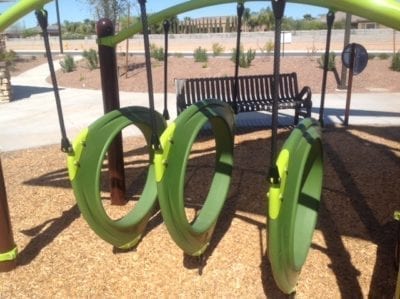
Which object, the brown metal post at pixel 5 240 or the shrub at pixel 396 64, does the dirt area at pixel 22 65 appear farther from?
Answer: the brown metal post at pixel 5 240

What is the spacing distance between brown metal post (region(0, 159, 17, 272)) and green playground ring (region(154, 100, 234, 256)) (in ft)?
4.55

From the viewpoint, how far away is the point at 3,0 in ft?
34.4

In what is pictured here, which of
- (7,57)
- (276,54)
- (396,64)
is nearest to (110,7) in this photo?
(7,57)

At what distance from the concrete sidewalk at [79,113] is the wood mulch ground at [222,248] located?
249cm

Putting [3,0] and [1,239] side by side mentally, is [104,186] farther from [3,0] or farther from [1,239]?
[3,0]

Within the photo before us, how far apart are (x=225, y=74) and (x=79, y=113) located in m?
6.67

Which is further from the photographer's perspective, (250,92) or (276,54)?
(250,92)

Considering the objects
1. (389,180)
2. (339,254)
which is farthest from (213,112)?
(389,180)

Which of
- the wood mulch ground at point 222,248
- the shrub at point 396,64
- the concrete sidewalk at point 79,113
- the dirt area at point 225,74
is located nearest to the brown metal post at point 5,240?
the wood mulch ground at point 222,248

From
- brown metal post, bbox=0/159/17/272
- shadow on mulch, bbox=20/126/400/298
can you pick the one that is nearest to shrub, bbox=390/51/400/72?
shadow on mulch, bbox=20/126/400/298

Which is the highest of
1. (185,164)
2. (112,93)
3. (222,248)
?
(112,93)

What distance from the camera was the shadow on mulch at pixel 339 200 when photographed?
3324 millimetres

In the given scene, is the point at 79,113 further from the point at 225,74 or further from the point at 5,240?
the point at 5,240

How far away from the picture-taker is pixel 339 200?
452 cm
